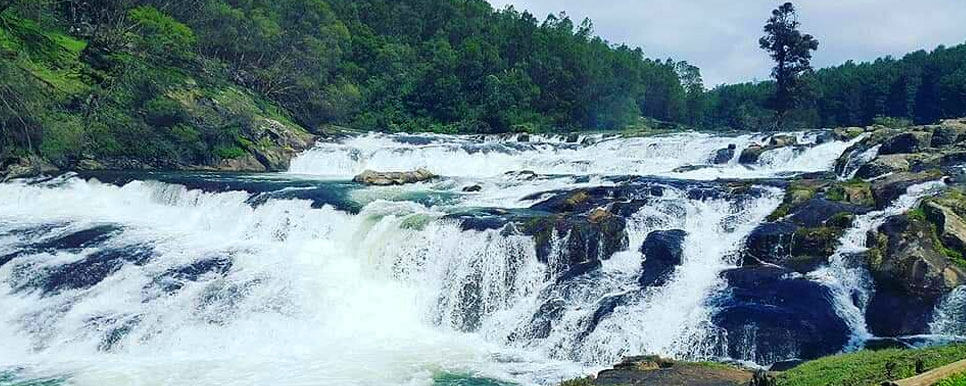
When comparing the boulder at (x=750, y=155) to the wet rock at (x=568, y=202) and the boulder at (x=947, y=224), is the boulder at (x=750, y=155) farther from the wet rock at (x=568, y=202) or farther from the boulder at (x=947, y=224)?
the boulder at (x=947, y=224)

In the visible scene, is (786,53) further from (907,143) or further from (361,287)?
(361,287)

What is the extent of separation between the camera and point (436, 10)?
67.5 meters

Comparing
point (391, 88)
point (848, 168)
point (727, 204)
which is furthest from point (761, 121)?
point (727, 204)

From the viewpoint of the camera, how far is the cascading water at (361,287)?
11.5m

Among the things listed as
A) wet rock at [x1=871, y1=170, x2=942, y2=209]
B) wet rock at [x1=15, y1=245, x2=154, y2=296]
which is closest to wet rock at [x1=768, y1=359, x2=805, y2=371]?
wet rock at [x1=871, y1=170, x2=942, y2=209]

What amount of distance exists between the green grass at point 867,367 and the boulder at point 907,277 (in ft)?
15.0

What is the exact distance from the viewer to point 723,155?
85.5 ft

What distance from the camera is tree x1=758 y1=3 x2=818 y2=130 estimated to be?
44625 millimetres

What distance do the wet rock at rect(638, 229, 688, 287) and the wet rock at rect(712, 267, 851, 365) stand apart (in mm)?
1332

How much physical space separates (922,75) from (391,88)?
147 feet

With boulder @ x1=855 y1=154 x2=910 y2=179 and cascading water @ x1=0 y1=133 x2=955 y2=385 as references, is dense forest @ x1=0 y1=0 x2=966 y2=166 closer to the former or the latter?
cascading water @ x1=0 y1=133 x2=955 y2=385

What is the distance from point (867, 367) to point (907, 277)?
5857 mm

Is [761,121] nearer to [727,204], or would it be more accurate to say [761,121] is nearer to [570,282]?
[727,204]

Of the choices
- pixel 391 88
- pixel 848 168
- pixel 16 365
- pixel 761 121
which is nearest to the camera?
pixel 16 365
